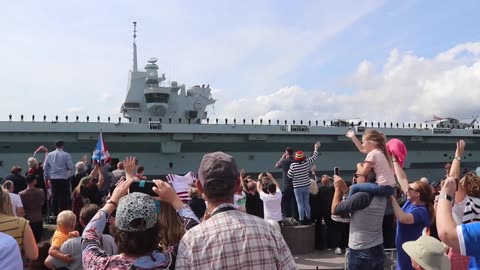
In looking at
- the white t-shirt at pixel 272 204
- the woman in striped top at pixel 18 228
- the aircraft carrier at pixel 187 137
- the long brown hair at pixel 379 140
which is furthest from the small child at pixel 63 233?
the aircraft carrier at pixel 187 137

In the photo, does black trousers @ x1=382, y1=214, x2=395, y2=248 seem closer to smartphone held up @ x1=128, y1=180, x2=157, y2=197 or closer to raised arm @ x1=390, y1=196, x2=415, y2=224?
raised arm @ x1=390, y1=196, x2=415, y2=224

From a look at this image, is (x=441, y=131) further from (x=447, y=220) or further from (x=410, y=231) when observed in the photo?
(x=447, y=220)

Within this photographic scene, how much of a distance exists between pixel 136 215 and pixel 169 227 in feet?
0.94

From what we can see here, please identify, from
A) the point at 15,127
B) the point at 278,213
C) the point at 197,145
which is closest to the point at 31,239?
the point at 278,213

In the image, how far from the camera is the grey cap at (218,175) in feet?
6.63

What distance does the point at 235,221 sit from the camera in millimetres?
1966

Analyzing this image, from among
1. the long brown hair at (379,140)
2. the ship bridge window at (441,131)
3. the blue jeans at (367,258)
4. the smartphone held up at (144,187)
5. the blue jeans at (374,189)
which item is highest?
the ship bridge window at (441,131)

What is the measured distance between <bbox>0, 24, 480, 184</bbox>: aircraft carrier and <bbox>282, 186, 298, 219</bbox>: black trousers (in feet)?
47.7

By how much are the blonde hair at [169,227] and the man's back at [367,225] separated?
2.05 m

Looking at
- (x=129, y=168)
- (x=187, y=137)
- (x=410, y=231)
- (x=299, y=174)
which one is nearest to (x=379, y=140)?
(x=410, y=231)

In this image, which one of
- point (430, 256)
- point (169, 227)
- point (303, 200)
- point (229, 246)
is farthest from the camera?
point (303, 200)

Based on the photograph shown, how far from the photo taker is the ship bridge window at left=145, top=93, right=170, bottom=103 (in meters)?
33.3

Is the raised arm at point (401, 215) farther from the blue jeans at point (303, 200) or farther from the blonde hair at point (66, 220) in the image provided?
the blue jeans at point (303, 200)

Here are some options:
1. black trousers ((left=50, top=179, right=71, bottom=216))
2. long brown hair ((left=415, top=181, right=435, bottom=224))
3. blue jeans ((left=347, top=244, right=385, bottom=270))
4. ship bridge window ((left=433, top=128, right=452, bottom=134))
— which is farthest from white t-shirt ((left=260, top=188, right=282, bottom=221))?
ship bridge window ((left=433, top=128, right=452, bottom=134))
